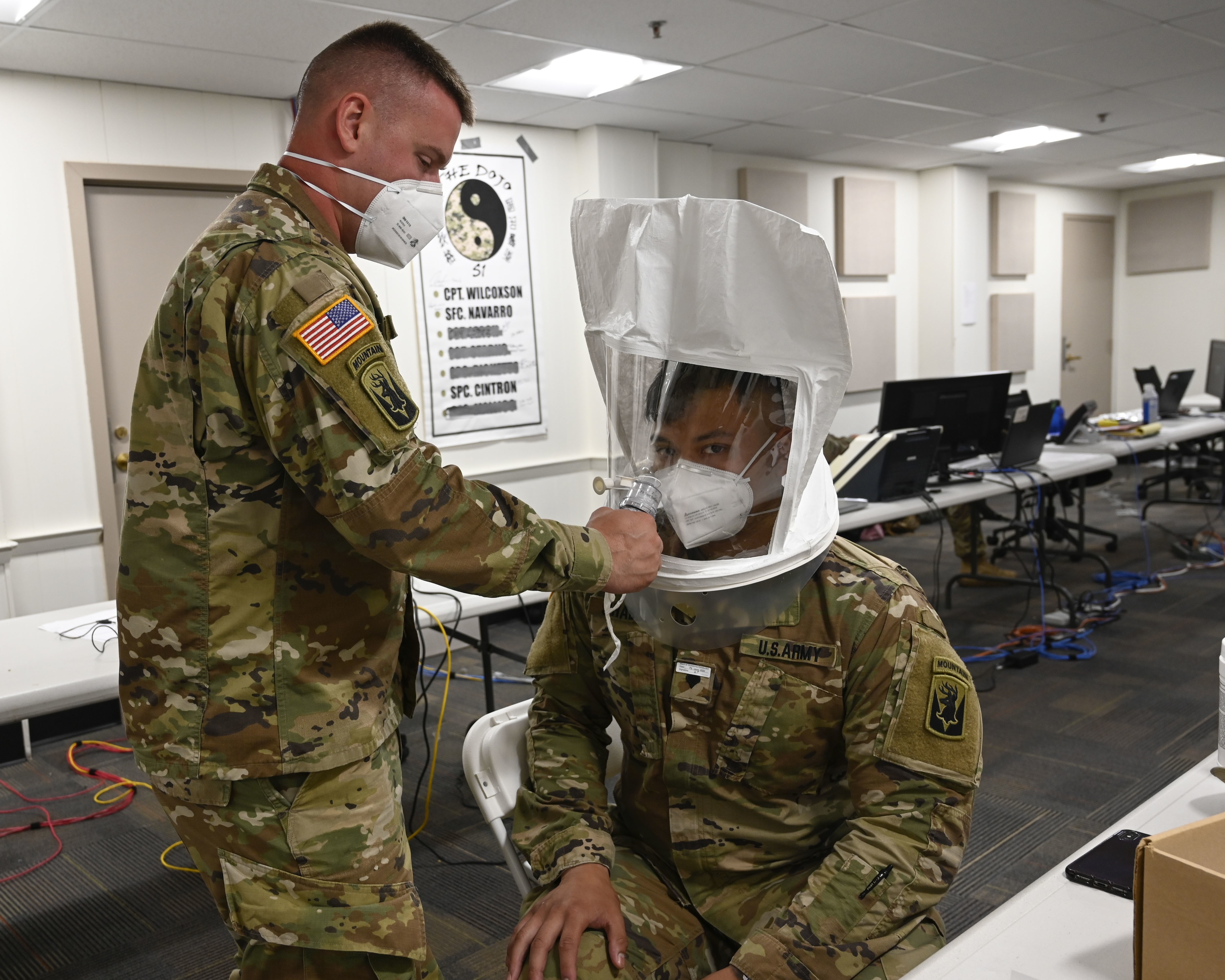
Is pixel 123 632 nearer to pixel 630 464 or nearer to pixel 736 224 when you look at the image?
pixel 630 464

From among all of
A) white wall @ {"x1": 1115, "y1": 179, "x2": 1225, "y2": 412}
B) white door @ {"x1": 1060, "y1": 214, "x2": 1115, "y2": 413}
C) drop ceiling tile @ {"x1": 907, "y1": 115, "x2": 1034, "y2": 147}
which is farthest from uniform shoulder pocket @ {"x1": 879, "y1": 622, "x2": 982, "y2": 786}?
white wall @ {"x1": 1115, "y1": 179, "x2": 1225, "y2": 412}

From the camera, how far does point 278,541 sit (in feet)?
4.00

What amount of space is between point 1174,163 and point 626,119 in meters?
5.18

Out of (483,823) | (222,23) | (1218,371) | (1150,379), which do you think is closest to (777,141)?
(1150,379)

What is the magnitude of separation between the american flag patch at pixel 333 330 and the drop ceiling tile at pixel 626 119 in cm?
369

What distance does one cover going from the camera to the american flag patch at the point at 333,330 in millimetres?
1115

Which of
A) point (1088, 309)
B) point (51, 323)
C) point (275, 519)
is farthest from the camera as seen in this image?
point (1088, 309)

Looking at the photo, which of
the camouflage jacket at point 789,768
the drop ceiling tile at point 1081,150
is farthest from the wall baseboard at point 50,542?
the drop ceiling tile at point 1081,150

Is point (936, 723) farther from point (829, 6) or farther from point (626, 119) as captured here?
point (626, 119)

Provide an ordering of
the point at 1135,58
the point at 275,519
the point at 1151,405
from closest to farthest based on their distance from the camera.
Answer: the point at 275,519 → the point at 1135,58 → the point at 1151,405

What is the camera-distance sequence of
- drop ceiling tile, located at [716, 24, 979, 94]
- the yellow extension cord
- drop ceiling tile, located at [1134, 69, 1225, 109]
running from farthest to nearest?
drop ceiling tile, located at [1134, 69, 1225, 109] < drop ceiling tile, located at [716, 24, 979, 94] < the yellow extension cord

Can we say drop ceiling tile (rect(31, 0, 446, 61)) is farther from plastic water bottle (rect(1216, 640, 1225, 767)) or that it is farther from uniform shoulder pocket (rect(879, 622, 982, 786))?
plastic water bottle (rect(1216, 640, 1225, 767))

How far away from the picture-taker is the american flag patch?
1115 millimetres

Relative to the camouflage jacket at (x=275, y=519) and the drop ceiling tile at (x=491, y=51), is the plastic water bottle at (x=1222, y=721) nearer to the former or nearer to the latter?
the camouflage jacket at (x=275, y=519)
